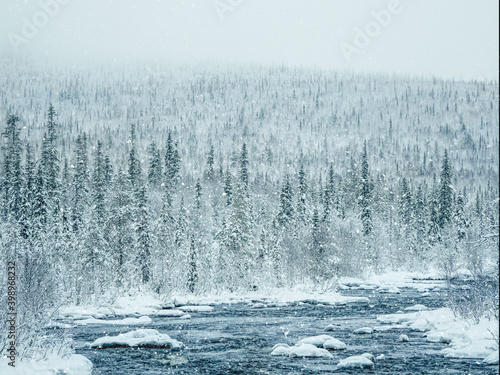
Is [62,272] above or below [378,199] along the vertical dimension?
below

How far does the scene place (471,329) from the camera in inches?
1004

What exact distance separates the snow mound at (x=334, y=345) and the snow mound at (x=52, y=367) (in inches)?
389

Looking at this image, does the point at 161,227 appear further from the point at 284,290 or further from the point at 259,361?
the point at 259,361

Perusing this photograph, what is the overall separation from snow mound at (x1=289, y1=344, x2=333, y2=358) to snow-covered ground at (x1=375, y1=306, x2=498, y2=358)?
461 cm

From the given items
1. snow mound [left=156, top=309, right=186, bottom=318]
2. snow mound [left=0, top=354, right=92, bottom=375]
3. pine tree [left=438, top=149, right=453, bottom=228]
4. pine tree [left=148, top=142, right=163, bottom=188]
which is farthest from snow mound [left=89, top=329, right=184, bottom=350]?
pine tree [left=438, top=149, right=453, bottom=228]

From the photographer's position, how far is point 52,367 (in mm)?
18266

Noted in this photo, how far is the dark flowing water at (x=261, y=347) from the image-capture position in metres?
20.6

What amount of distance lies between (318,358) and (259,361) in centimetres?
233

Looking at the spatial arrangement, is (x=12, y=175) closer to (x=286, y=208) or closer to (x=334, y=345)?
(x=286, y=208)

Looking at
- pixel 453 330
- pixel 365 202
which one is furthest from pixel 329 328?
pixel 365 202

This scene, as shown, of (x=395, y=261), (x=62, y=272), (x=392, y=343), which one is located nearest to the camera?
(x=392, y=343)

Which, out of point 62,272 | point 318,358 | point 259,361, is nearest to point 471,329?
point 318,358

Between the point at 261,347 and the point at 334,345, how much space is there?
10.5 feet

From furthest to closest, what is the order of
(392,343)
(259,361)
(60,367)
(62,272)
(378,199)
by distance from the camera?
(378,199) < (62,272) < (392,343) < (259,361) < (60,367)
